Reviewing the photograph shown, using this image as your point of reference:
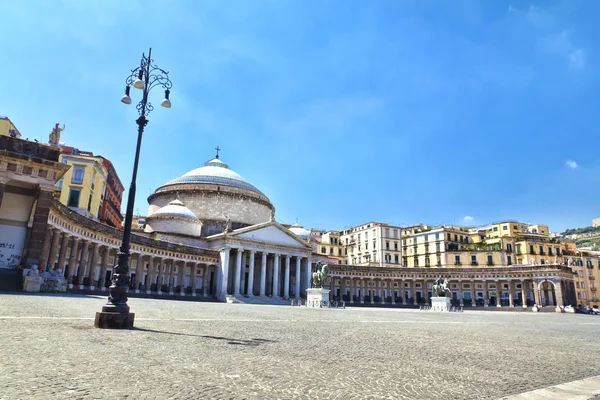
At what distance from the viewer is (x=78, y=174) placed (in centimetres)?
4928

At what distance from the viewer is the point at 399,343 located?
10.6 meters

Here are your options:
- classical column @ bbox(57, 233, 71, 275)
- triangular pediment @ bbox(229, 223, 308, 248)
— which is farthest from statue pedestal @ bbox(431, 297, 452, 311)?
classical column @ bbox(57, 233, 71, 275)

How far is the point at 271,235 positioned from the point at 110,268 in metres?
22.6

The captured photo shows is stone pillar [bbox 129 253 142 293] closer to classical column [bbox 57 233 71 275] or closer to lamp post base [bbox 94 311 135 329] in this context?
classical column [bbox 57 233 71 275]

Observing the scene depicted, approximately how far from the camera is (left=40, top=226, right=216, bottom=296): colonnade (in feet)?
124

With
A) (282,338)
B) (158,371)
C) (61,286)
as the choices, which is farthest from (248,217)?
(158,371)

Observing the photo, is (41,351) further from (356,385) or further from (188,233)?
(188,233)

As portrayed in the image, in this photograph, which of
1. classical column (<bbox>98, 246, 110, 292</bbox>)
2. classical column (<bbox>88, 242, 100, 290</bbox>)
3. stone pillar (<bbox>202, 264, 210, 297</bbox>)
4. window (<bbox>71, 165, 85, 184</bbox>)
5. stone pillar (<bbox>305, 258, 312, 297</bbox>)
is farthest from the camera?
stone pillar (<bbox>305, 258, 312, 297</bbox>)

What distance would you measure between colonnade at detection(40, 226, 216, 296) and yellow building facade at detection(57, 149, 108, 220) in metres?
6.16

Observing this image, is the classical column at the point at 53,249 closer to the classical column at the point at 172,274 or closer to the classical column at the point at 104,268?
the classical column at the point at 104,268

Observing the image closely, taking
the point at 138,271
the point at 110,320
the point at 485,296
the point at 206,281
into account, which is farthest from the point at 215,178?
the point at 110,320

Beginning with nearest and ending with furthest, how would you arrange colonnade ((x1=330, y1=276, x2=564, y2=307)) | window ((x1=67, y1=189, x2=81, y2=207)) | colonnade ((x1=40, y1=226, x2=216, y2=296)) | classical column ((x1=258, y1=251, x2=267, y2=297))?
colonnade ((x1=40, y1=226, x2=216, y2=296)) < window ((x1=67, y1=189, x2=81, y2=207)) < classical column ((x1=258, y1=251, x2=267, y2=297)) < colonnade ((x1=330, y1=276, x2=564, y2=307))

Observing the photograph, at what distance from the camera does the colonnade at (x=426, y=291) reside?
7294 centimetres

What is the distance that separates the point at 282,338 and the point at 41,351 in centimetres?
543
